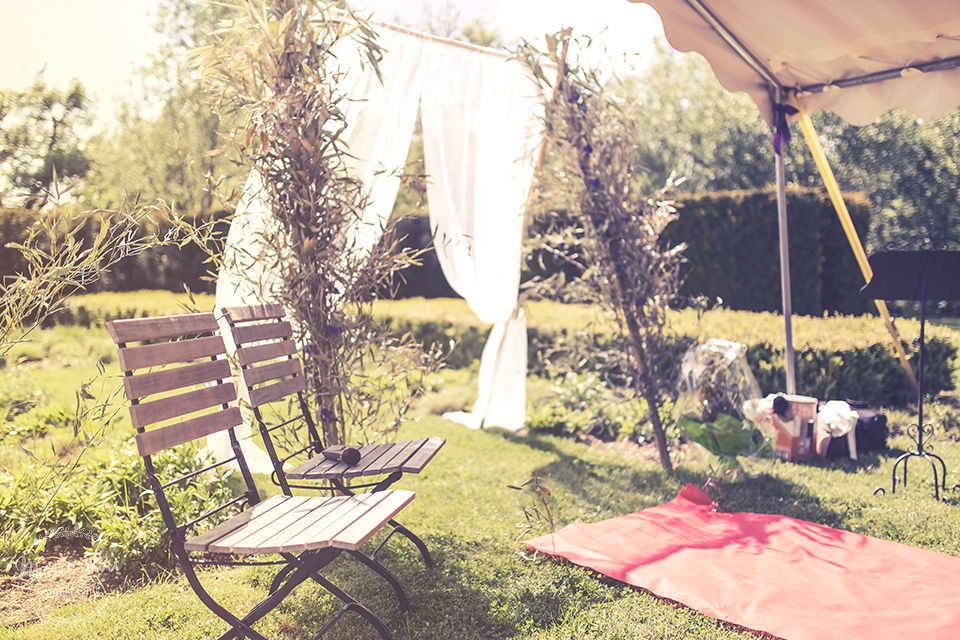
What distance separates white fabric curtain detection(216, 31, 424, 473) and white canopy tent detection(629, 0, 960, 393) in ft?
5.67

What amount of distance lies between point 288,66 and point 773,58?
10.8 feet

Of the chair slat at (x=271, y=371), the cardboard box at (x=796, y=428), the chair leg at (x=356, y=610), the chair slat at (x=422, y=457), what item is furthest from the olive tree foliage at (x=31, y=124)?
the cardboard box at (x=796, y=428)

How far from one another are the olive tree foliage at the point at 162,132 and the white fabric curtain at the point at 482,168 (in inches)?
574

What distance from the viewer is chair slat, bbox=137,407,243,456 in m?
2.05

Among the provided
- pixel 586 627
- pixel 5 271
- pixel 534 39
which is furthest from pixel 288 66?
pixel 5 271

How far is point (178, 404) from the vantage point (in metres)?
2.26

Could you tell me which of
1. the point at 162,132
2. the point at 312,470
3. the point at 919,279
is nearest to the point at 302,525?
the point at 312,470

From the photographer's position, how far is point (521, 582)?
276 centimetres

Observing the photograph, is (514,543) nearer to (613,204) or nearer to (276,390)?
(276,390)

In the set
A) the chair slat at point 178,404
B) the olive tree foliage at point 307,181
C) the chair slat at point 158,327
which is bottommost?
the chair slat at point 178,404

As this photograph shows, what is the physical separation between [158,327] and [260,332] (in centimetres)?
70

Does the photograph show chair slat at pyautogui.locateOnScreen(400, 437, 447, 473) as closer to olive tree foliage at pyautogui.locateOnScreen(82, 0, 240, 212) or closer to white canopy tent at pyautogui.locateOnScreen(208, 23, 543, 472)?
white canopy tent at pyautogui.locateOnScreen(208, 23, 543, 472)

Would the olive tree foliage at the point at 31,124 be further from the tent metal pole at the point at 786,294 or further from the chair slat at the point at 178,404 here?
the tent metal pole at the point at 786,294

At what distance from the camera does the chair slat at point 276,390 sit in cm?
274
